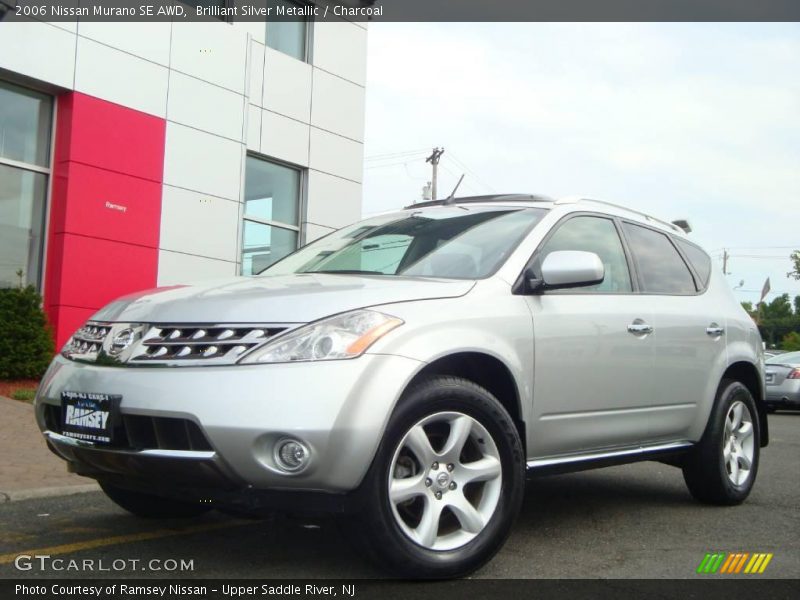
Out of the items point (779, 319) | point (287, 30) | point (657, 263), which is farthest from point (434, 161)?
point (779, 319)

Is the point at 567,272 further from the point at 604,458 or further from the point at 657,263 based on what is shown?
the point at 657,263

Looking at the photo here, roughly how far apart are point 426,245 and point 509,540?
4.96 ft

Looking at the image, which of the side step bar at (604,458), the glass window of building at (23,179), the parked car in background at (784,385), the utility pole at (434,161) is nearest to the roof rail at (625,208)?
the side step bar at (604,458)

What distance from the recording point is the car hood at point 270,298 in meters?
3.45

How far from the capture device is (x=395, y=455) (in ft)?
11.1

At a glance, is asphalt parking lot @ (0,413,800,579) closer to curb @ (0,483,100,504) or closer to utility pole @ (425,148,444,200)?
curb @ (0,483,100,504)

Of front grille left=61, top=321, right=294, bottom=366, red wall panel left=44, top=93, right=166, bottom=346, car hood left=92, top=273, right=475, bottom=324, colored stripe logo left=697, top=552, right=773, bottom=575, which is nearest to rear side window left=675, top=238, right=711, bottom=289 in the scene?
colored stripe logo left=697, top=552, right=773, bottom=575

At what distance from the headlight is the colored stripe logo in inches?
71.8

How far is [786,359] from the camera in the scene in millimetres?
16438

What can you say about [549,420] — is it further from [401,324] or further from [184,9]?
[184,9]

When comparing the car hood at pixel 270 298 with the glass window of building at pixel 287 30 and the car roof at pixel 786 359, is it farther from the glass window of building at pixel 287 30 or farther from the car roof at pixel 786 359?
the car roof at pixel 786 359

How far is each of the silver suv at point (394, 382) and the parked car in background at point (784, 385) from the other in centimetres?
1186

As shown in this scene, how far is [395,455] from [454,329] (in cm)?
62

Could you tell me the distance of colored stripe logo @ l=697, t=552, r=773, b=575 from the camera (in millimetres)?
3910
